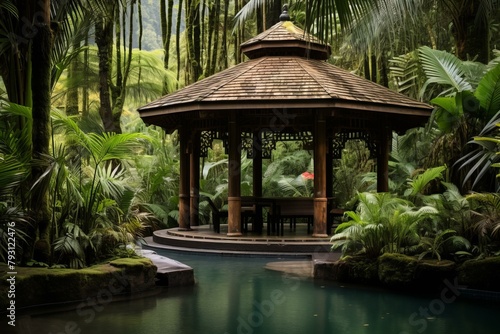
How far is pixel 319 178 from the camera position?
1302cm

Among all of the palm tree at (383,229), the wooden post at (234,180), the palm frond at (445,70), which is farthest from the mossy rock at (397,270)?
the palm frond at (445,70)

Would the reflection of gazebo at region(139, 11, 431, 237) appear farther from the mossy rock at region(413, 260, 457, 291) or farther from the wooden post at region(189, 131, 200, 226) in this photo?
the mossy rock at region(413, 260, 457, 291)

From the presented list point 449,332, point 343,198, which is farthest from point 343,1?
point 343,198

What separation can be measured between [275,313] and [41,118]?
3.72 meters

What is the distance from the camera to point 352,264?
978 centimetres

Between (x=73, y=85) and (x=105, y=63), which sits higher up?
(x=73, y=85)

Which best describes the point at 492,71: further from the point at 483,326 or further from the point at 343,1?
the point at 343,1

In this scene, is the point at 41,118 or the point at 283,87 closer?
the point at 41,118

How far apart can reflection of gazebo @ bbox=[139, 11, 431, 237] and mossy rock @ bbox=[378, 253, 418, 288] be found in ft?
12.0

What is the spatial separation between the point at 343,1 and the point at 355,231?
453 centimetres

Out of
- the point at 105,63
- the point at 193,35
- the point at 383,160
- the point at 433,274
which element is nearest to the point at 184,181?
the point at 105,63

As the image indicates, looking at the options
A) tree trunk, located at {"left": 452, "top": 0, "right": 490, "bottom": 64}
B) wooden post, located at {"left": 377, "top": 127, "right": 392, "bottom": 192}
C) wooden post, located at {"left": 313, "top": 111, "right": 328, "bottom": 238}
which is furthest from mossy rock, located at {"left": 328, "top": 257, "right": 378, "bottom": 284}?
tree trunk, located at {"left": 452, "top": 0, "right": 490, "bottom": 64}

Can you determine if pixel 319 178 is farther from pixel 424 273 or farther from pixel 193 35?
pixel 193 35

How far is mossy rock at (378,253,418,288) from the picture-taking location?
29.9 ft
